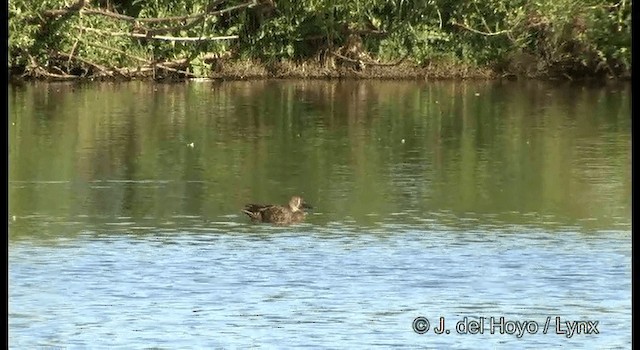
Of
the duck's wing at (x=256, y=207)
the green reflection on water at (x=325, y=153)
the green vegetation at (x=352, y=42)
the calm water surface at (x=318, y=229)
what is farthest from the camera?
the green vegetation at (x=352, y=42)

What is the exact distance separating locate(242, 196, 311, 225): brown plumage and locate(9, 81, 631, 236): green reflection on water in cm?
16

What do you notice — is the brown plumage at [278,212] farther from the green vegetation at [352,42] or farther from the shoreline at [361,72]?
the shoreline at [361,72]

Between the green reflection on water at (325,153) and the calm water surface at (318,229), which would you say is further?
the green reflection on water at (325,153)

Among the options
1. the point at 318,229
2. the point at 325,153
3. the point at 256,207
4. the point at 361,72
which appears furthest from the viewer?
the point at 361,72

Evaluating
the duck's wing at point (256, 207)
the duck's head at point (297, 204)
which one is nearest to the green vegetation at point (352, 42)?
the duck's head at point (297, 204)

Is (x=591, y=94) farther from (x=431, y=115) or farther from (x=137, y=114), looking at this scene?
(x=137, y=114)

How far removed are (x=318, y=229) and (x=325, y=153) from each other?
442cm

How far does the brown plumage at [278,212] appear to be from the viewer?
1056 cm

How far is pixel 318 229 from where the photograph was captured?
1053 centimetres

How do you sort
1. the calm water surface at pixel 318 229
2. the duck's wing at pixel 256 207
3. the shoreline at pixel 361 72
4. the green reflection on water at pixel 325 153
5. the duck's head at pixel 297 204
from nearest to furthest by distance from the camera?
1. the calm water surface at pixel 318 229
2. the duck's wing at pixel 256 207
3. the duck's head at pixel 297 204
4. the green reflection on water at pixel 325 153
5. the shoreline at pixel 361 72

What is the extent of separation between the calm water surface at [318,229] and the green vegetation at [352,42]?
3566 mm

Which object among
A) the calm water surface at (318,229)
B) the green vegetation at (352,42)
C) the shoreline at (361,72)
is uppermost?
the green vegetation at (352,42)

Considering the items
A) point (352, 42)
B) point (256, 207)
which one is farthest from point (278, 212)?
point (352, 42)

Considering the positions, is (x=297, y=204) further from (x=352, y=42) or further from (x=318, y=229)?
(x=352, y=42)
